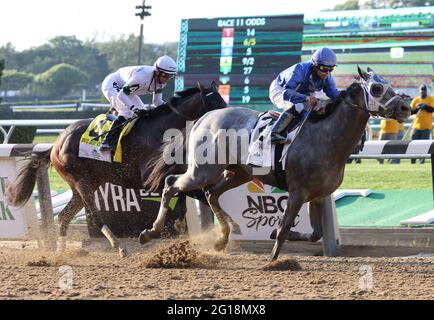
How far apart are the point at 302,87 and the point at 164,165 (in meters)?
1.45

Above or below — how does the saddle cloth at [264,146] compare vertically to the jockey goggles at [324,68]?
below

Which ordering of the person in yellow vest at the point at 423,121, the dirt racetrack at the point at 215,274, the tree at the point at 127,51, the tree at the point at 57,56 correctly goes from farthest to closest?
1. the tree at the point at 57,56
2. the tree at the point at 127,51
3. the person in yellow vest at the point at 423,121
4. the dirt racetrack at the point at 215,274

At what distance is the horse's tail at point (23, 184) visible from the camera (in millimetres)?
8242

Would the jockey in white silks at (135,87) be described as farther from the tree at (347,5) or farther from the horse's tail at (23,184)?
the tree at (347,5)

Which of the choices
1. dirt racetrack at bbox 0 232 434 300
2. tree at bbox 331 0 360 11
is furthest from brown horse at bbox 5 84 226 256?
tree at bbox 331 0 360 11

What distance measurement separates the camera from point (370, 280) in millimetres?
5926

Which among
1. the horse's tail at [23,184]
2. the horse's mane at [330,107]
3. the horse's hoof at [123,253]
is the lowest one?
the horse's hoof at [123,253]

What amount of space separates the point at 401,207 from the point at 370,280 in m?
4.08

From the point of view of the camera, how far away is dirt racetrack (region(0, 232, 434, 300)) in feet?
17.7

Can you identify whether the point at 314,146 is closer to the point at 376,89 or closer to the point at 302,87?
the point at 302,87

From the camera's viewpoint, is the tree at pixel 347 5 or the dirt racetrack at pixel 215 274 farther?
the tree at pixel 347 5

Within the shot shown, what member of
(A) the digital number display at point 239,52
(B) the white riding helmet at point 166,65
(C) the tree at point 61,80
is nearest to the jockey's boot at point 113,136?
(B) the white riding helmet at point 166,65

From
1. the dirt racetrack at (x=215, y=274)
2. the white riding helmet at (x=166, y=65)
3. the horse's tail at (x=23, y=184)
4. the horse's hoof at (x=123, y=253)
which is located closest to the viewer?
the dirt racetrack at (x=215, y=274)

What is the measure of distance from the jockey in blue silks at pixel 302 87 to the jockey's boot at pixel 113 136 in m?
1.61
